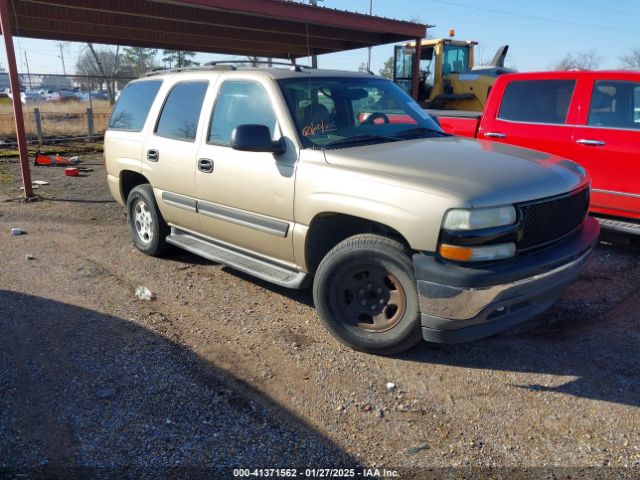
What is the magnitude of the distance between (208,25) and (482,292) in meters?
10.4

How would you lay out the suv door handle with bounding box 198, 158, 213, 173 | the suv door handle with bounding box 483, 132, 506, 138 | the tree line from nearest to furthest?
the suv door handle with bounding box 198, 158, 213, 173 < the suv door handle with bounding box 483, 132, 506, 138 < the tree line

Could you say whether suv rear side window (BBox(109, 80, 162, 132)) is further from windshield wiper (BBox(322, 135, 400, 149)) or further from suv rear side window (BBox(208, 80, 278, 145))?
windshield wiper (BBox(322, 135, 400, 149))

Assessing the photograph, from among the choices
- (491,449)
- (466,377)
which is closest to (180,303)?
(466,377)

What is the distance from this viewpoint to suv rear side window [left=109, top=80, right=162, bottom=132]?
5684 millimetres

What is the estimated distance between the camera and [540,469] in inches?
103

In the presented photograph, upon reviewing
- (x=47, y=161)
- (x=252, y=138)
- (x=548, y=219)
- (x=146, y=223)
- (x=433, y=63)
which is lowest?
(x=47, y=161)

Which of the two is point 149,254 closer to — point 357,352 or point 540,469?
point 357,352

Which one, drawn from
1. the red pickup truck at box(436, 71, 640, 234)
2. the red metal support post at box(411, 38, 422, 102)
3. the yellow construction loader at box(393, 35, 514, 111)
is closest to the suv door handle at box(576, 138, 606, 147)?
the red pickup truck at box(436, 71, 640, 234)

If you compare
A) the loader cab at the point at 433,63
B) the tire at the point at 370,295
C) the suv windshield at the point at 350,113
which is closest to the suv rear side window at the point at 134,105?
the suv windshield at the point at 350,113

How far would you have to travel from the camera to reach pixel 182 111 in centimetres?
512

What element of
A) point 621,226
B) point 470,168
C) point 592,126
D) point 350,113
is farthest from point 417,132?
point 621,226

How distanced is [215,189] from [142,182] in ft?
6.77

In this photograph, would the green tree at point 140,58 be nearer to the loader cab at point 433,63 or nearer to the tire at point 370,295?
the loader cab at point 433,63

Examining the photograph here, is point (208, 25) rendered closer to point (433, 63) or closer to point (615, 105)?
point (433, 63)
